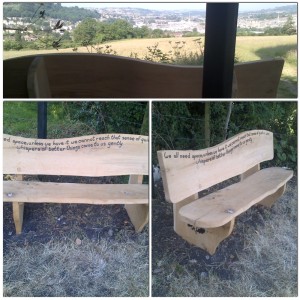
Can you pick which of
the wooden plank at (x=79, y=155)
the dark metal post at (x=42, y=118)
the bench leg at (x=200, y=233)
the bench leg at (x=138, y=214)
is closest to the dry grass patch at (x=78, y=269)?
the bench leg at (x=138, y=214)

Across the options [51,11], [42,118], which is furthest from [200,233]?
[51,11]

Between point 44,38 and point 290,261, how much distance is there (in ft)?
4.32

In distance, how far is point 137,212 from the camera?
2697 millimetres

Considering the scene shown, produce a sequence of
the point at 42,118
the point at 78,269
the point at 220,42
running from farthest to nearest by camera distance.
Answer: the point at 78,269
the point at 42,118
the point at 220,42

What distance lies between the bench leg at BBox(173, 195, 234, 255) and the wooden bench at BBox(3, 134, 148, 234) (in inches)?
5.1

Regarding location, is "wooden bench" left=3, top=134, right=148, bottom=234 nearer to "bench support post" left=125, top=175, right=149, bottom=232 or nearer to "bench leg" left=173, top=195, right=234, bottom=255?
"bench support post" left=125, top=175, right=149, bottom=232

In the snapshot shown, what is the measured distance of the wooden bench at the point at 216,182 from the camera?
2656mm

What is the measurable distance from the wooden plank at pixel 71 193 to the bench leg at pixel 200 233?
150 millimetres

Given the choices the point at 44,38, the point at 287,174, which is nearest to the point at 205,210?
the point at 287,174

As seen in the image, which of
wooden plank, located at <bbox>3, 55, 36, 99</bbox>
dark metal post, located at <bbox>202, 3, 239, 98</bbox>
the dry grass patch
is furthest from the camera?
the dry grass patch

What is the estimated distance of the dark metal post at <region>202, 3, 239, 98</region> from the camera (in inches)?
98.4

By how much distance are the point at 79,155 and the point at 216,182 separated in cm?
55

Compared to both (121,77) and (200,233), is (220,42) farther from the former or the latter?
(200,233)

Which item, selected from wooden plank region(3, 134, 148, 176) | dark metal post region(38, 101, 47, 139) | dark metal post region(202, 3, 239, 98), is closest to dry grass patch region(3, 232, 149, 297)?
wooden plank region(3, 134, 148, 176)
